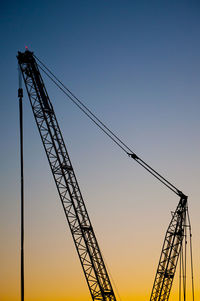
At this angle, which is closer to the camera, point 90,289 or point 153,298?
point 90,289

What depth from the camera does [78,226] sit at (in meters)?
57.2

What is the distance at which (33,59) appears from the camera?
5669 centimetres

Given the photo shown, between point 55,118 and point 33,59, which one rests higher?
point 33,59

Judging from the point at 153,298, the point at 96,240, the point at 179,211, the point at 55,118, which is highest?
the point at 55,118

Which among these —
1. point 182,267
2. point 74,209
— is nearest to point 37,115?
point 74,209

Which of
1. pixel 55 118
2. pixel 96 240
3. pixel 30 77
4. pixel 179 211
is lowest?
pixel 96 240

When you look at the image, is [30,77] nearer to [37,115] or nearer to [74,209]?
[37,115]

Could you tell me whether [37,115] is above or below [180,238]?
above

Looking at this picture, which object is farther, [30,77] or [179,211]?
[179,211]

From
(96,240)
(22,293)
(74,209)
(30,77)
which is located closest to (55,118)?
(30,77)

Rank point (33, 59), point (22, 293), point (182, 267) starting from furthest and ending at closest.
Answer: point (182, 267), point (33, 59), point (22, 293)

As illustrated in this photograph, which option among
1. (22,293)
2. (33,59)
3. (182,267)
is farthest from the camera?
(182,267)

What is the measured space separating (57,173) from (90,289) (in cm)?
1596

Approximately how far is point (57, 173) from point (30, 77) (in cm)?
1293
